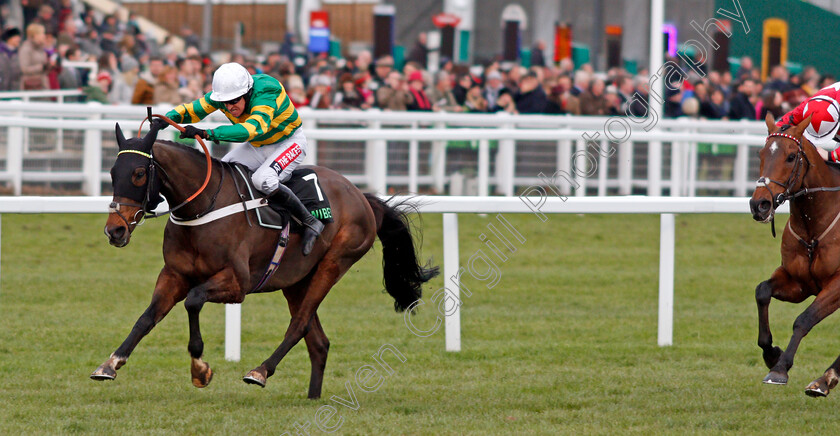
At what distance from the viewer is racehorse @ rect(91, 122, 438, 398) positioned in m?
5.22

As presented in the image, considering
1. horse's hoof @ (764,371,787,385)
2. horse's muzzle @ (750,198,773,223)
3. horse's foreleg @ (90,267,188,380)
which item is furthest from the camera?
horse's muzzle @ (750,198,773,223)

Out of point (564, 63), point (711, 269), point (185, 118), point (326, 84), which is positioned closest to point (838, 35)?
point (564, 63)

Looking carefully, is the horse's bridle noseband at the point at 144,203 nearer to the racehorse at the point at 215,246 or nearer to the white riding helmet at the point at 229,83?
the racehorse at the point at 215,246

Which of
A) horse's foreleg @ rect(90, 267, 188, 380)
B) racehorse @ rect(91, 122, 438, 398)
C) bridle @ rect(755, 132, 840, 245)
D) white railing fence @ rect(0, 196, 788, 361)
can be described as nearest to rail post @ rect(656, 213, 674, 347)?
white railing fence @ rect(0, 196, 788, 361)

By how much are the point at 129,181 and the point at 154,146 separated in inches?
11.1

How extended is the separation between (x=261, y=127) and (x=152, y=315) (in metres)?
0.97

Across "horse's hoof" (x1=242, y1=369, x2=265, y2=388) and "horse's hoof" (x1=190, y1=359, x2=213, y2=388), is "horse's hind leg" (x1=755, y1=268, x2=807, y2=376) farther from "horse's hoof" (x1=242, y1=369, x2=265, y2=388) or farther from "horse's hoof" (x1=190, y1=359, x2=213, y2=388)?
"horse's hoof" (x1=190, y1=359, x2=213, y2=388)

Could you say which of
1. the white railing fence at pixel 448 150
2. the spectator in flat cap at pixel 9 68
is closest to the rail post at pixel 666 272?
the white railing fence at pixel 448 150

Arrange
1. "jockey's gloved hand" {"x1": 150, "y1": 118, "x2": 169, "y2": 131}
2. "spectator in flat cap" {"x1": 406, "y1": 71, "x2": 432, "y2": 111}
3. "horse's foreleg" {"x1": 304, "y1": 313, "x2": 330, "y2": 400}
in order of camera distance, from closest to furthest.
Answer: "jockey's gloved hand" {"x1": 150, "y1": 118, "x2": 169, "y2": 131}
"horse's foreleg" {"x1": 304, "y1": 313, "x2": 330, "y2": 400}
"spectator in flat cap" {"x1": 406, "y1": 71, "x2": 432, "y2": 111}

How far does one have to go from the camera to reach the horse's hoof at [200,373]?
213 inches

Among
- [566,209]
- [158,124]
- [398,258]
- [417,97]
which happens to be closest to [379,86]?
[417,97]

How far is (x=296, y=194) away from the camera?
238 inches

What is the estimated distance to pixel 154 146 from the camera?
5.41 m

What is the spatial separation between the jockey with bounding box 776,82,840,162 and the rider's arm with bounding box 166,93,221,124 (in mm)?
2713
